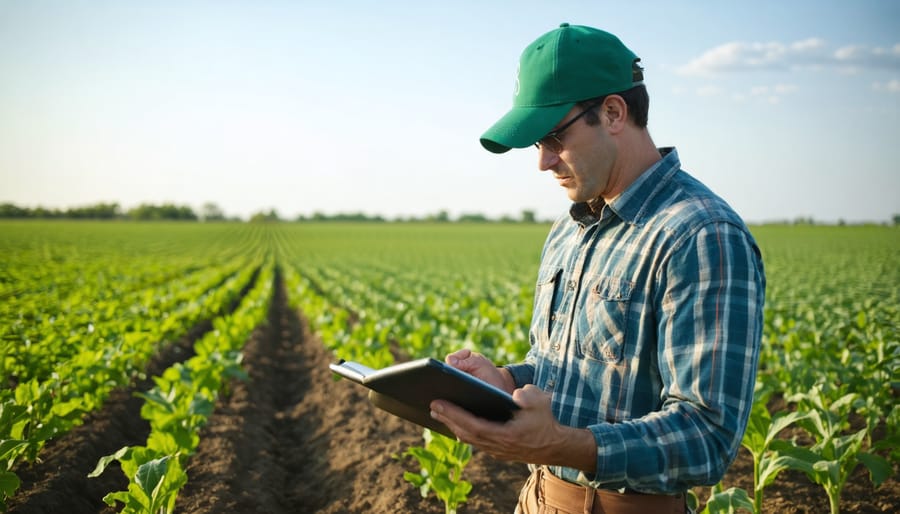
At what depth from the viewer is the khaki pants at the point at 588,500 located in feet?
5.89

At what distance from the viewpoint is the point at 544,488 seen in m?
2.03

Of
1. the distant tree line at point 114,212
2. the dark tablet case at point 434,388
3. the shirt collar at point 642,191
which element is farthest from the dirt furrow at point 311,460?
the distant tree line at point 114,212

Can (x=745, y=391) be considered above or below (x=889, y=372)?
above

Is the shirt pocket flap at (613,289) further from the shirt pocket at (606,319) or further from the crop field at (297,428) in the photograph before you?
the crop field at (297,428)

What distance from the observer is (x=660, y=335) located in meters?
1.64

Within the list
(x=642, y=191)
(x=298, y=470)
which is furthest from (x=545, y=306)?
(x=298, y=470)

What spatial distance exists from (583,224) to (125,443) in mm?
5875

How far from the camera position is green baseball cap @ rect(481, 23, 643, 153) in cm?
180

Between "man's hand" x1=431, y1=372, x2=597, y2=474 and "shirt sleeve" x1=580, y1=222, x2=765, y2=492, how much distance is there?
0.14 ft

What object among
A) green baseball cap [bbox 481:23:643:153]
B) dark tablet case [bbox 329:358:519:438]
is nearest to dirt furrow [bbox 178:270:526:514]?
dark tablet case [bbox 329:358:519:438]

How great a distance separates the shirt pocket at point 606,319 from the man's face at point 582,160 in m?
0.27

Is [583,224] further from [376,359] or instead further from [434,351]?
[434,351]

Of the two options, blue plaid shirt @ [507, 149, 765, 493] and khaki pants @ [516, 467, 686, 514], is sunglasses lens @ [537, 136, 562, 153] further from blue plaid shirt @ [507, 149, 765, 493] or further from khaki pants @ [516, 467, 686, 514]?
khaki pants @ [516, 467, 686, 514]

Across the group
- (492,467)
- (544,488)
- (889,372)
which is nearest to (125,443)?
(492,467)
